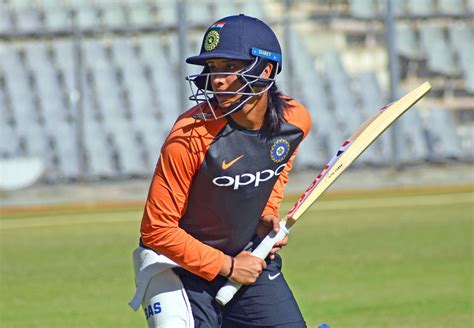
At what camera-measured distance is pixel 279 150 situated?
16.0 feet

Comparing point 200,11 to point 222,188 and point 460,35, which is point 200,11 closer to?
point 460,35

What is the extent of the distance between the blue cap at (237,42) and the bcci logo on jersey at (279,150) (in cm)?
36

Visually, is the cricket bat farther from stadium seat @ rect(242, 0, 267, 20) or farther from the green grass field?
stadium seat @ rect(242, 0, 267, 20)

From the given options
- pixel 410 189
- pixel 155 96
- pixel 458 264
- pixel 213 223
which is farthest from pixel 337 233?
pixel 213 223

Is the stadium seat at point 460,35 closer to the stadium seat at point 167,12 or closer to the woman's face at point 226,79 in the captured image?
the stadium seat at point 167,12

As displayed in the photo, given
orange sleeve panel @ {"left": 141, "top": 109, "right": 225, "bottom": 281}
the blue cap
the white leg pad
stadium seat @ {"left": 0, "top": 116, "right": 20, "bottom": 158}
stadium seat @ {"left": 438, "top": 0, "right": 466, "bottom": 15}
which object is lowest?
stadium seat @ {"left": 0, "top": 116, "right": 20, "bottom": 158}

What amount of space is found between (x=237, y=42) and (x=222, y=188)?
60 cm

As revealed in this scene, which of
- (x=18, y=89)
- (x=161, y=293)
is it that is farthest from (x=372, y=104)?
(x=161, y=293)

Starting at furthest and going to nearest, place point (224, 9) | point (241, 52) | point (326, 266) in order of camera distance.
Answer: point (224, 9), point (326, 266), point (241, 52)

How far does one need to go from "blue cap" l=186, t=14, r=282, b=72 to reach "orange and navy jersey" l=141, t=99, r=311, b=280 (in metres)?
0.28

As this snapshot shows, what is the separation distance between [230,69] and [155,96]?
14676 mm

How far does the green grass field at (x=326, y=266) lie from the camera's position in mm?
8312

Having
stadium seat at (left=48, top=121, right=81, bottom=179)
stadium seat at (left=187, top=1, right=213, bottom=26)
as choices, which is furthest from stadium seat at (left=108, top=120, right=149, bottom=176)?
stadium seat at (left=187, top=1, right=213, bottom=26)

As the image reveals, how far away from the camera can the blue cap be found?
15.1ft
